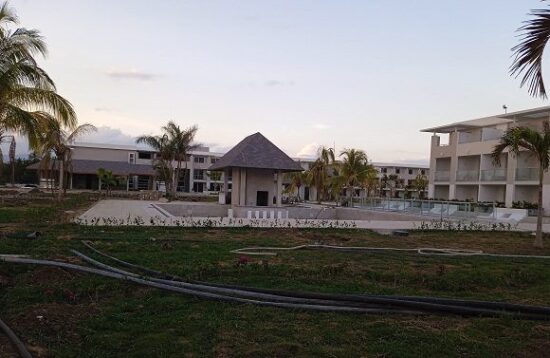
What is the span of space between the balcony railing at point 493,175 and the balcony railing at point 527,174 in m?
1.70

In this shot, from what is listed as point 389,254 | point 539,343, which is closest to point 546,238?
point 389,254

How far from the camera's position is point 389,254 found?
11.6 meters

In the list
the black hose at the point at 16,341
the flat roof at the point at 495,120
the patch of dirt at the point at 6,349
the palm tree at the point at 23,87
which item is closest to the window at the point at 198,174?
the flat roof at the point at 495,120

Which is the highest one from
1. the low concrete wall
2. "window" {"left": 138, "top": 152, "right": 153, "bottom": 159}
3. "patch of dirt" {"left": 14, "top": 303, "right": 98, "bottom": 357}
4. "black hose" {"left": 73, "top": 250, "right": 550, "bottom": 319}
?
"window" {"left": 138, "top": 152, "right": 153, "bottom": 159}

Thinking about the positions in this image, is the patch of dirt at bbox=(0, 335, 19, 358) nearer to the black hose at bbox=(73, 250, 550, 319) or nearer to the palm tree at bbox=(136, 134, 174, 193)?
the black hose at bbox=(73, 250, 550, 319)

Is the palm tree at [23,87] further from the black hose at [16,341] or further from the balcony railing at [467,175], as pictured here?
the balcony railing at [467,175]

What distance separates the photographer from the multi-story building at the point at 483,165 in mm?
37688

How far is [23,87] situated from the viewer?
54.2 feet

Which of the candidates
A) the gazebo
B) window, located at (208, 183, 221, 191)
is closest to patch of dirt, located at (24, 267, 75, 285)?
the gazebo

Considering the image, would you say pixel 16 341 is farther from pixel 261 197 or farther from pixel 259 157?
pixel 261 197

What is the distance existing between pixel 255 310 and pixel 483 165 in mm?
40028

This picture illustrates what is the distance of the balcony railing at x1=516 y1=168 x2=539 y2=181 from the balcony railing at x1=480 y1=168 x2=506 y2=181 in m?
1.70

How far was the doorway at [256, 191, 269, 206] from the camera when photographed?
3434 centimetres

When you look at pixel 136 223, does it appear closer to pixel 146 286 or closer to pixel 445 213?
pixel 146 286
